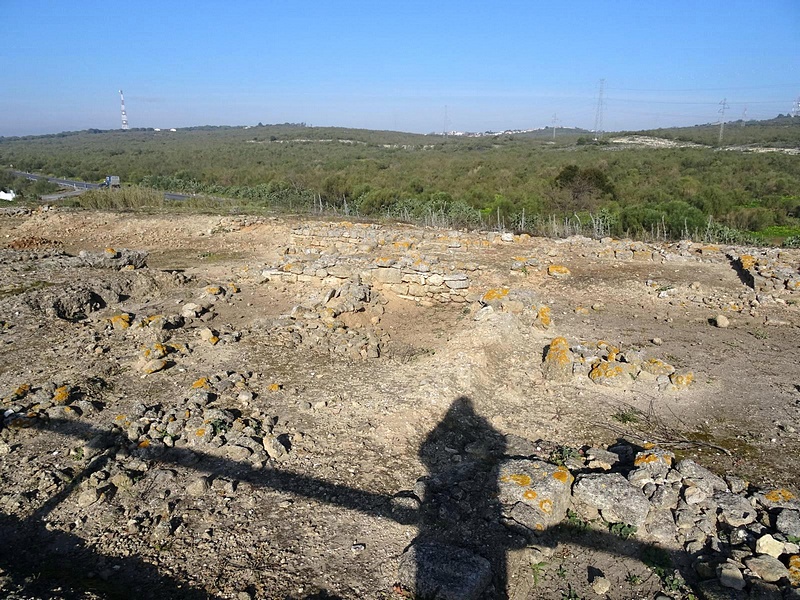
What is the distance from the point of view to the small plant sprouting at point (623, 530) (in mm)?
4352

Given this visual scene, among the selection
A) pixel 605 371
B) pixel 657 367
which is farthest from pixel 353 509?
pixel 657 367

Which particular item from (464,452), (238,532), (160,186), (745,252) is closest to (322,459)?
(238,532)

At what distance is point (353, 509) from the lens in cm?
448

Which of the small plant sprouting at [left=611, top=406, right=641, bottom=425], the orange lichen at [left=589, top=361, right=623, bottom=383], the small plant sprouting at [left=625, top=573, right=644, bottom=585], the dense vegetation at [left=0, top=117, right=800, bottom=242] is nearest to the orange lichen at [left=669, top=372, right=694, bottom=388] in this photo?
the orange lichen at [left=589, top=361, right=623, bottom=383]

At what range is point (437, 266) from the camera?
409 inches

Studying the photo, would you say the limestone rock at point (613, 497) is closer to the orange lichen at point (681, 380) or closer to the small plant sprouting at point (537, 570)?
the small plant sprouting at point (537, 570)

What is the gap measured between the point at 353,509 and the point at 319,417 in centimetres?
160

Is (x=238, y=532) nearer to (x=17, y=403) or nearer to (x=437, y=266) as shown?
(x=17, y=403)

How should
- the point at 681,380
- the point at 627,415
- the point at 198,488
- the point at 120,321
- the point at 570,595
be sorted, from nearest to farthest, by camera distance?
the point at 570,595 < the point at 198,488 < the point at 627,415 < the point at 681,380 < the point at 120,321

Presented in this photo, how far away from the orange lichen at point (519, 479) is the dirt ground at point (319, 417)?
466 millimetres

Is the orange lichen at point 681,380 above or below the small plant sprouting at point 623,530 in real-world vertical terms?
above

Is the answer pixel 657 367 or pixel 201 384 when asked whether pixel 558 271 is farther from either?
pixel 201 384

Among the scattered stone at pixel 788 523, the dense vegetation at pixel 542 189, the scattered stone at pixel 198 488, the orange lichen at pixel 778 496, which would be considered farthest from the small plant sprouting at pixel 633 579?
the dense vegetation at pixel 542 189

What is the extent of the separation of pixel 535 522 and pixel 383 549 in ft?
4.40
